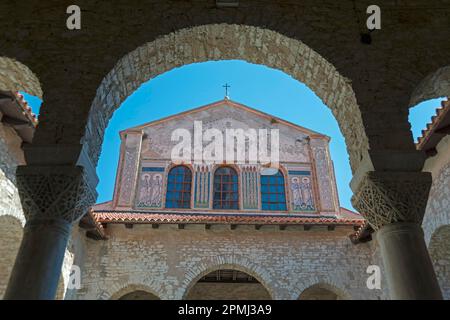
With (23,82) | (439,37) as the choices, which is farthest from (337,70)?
(23,82)

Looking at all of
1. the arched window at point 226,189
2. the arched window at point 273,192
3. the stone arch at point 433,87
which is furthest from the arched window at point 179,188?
→ the stone arch at point 433,87

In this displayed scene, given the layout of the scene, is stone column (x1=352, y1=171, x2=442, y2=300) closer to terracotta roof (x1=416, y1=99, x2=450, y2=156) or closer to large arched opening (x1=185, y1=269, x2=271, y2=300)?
terracotta roof (x1=416, y1=99, x2=450, y2=156)

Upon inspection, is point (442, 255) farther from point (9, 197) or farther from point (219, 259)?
point (9, 197)

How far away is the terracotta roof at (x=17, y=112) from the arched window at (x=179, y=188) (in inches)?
235

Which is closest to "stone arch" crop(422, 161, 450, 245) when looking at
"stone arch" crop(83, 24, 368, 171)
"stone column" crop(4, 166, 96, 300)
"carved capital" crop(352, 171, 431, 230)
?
"stone arch" crop(83, 24, 368, 171)

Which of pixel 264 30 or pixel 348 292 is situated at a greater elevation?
pixel 264 30

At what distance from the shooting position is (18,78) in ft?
15.2

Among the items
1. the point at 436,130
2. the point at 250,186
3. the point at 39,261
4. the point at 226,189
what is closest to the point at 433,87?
the point at 436,130

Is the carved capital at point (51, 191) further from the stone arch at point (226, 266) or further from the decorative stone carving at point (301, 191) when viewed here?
the decorative stone carving at point (301, 191)

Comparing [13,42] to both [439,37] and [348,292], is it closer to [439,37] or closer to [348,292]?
[439,37]

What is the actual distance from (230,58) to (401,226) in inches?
126

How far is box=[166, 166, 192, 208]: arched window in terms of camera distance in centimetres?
1263
